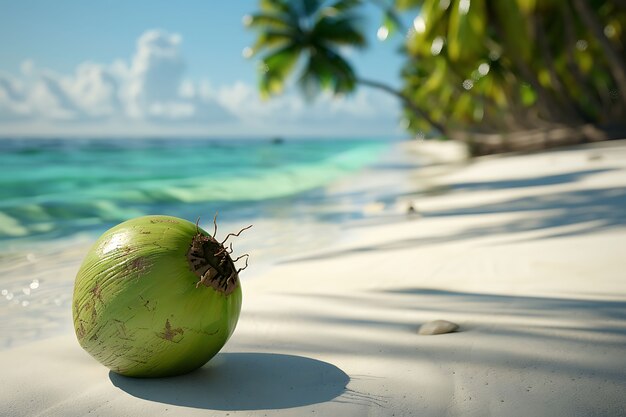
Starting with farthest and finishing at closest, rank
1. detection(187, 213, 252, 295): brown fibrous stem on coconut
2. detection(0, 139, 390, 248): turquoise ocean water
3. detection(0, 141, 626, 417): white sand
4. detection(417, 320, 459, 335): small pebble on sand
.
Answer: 1. detection(0, 139, 390, 248): turquoise ocean water
2. detection(417, 320, 459, 335): small pebble on sand
3. detection(187, 213, 252, 295): brown fibrous stem on coconut
4. detection(0, 141, 626, 417): white sand

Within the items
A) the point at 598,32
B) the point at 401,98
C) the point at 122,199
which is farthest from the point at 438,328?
the point at 401,98

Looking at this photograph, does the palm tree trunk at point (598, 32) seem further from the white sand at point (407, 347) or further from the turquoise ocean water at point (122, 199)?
the white sand at point (407, 347)

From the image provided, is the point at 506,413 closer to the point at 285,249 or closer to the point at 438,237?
the point at 438,237

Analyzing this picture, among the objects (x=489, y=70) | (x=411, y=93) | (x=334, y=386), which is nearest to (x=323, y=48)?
(x=489, y=70)

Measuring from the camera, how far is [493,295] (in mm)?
3551

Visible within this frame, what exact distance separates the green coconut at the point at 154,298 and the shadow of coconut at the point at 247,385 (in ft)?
0.24

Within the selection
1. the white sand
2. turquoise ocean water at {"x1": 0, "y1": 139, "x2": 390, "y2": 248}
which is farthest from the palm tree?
the white sand

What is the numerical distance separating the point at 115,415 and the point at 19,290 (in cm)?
319

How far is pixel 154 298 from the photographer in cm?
213

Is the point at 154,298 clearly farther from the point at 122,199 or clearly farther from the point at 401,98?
the point at 401,98

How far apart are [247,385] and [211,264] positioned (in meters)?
0.50

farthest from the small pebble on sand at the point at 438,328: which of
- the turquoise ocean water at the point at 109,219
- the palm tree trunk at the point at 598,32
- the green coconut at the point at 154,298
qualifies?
the palm tree trunk at the point at 598,32

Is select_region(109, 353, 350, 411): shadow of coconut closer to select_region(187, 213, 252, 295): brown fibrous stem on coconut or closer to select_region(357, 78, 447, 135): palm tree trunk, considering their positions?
select_region(187, 213, 252, 295): brown fibrous stem on coconut

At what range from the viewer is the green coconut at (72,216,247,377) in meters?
2.13
